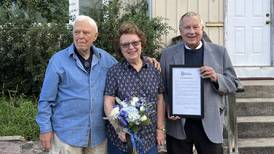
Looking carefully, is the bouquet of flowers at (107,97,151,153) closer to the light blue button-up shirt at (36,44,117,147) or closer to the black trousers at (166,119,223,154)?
the light blue button-up shirt at (36,44,117,147)

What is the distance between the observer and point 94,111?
4.17 m

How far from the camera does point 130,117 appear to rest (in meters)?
3.92

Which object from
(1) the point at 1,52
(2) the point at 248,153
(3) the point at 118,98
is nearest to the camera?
(3) the point at 118,98

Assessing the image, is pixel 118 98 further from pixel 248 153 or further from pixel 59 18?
pixel 59 18

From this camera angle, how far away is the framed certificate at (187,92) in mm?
4223

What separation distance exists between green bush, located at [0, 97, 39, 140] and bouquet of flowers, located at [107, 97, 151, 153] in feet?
9.00

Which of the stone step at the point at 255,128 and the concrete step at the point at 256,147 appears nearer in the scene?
the concrete step at the point at 256,147

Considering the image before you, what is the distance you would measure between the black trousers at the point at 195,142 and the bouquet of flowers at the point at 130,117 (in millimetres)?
470

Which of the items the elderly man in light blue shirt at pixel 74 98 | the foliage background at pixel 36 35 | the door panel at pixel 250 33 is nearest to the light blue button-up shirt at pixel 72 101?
the elderly man in light blue shirt at pixel 74 98

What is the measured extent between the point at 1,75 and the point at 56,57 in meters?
4.75

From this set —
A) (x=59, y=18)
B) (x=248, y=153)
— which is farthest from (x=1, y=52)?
(x=248, y=153)

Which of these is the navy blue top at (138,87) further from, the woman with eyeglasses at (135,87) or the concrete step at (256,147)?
the concrete step at (256,147)

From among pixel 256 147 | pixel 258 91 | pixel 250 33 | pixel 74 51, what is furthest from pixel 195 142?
pixel 250 33

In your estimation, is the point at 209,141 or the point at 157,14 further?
the point at 157,14
